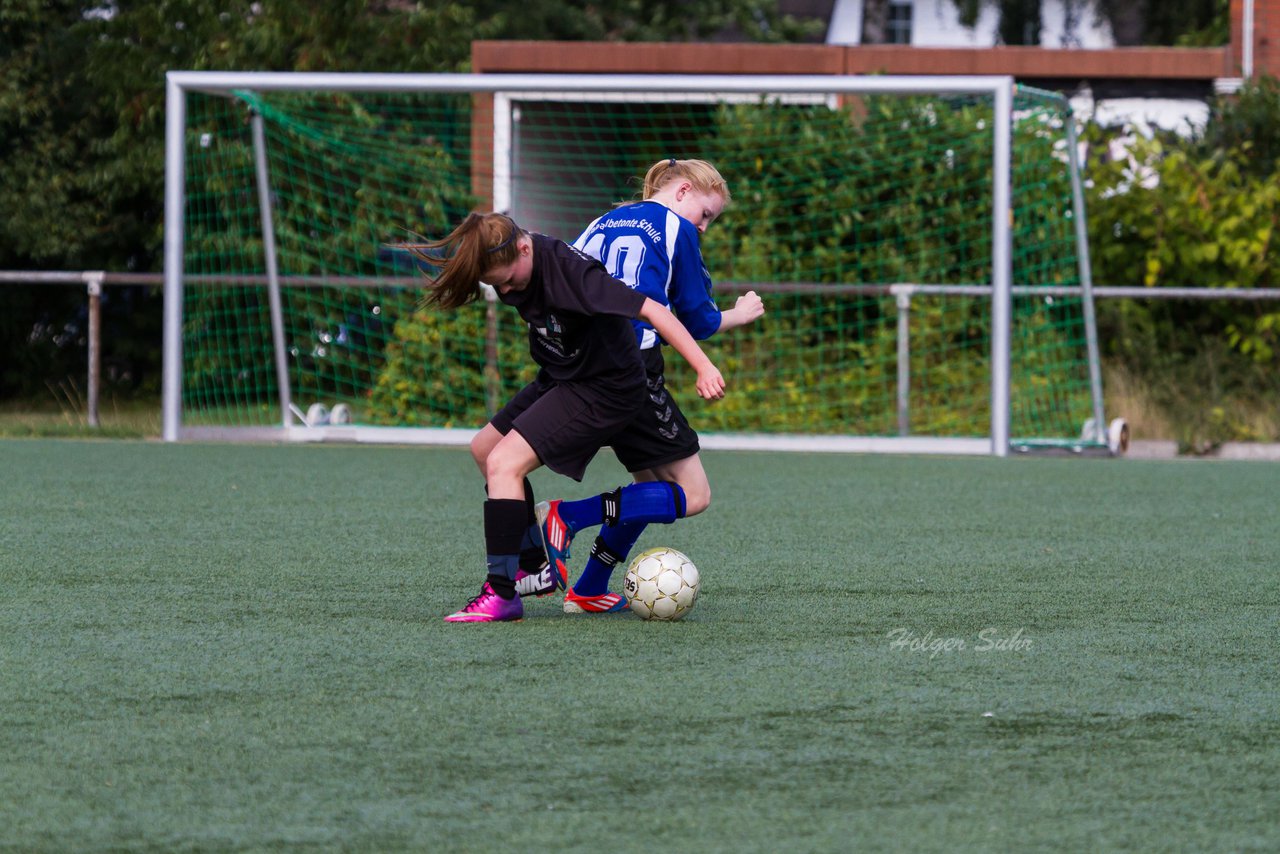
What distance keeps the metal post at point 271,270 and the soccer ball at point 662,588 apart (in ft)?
25.8

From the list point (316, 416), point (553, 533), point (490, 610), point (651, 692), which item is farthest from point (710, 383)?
point (316, 416)

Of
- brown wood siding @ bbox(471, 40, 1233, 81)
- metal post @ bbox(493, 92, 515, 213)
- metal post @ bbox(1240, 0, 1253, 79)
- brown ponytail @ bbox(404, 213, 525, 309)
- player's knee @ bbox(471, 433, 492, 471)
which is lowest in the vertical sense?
player's knee @ bbox(471, 433, 492, 471)

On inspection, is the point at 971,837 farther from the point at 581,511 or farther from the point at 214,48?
the point at 214,48

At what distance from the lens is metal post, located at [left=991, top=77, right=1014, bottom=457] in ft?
36.3

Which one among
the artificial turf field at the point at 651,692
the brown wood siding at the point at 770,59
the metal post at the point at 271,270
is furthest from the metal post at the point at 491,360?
the artificial turf field at the point at 651,692

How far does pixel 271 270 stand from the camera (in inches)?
484

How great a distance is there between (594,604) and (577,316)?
0.85 metres

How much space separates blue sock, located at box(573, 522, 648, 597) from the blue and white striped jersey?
0.53 metres

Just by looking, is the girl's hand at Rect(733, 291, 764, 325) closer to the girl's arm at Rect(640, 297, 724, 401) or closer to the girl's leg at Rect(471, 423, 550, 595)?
the girl's arm at Rect(640, 297, 724, 401)

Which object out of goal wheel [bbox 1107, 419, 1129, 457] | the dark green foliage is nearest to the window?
the dark green foliage

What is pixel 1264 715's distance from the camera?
3.67 metres

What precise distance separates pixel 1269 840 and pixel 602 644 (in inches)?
79.0

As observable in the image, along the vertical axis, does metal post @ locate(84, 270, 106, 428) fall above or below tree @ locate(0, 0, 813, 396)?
below

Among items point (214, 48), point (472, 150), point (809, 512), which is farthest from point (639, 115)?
point (809, 512)
